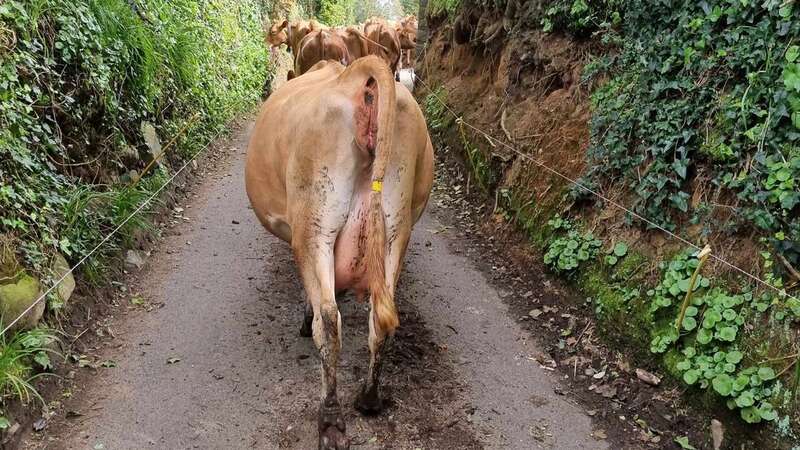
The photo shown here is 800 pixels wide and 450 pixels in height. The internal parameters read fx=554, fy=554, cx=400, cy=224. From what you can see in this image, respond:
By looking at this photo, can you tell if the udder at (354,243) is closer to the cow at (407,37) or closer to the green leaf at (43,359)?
the green leaf at (43,359)

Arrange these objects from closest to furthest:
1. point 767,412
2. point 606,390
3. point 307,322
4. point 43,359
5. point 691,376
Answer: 1. point 767,412
2. point 691,376
3. point 43,359
4. point 606,390
5. point 307,322

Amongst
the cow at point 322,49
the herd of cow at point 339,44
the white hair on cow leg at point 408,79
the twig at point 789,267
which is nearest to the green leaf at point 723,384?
the twig at point 789,267

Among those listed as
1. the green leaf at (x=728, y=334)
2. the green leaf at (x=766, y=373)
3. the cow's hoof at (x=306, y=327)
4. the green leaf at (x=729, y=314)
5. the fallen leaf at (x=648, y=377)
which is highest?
the green leaf at (x=729, y=314)

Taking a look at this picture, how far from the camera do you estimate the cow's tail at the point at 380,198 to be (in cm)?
272

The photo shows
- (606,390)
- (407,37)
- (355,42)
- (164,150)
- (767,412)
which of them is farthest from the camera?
(407,37)

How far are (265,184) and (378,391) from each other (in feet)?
5.19

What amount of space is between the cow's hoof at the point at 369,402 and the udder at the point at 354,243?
682mm

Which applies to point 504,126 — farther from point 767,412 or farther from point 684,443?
point 767,412

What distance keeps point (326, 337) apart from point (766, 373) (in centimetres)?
221

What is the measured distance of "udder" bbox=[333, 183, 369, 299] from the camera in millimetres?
2902

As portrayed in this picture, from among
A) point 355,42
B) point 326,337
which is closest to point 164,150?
point 355,42

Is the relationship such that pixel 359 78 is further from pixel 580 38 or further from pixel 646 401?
pixel 580 38

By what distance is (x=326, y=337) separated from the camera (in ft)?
9.30

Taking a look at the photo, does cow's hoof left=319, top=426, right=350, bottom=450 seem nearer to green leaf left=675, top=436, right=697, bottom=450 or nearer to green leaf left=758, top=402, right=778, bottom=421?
green leaf left=675, top=436, right=697, bottom=450
